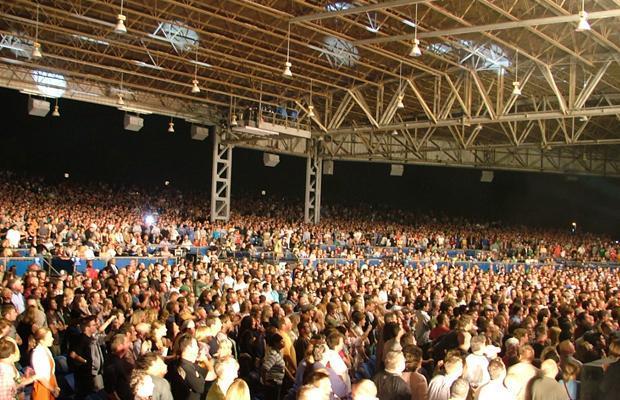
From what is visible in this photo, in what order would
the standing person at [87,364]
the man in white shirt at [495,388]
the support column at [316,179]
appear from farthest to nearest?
1. the support column at [316,179]
2. the standing person at [87,364]
3. the man in white shirt at [495,388]

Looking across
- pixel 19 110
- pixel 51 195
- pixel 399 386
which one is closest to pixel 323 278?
pixel 399 386

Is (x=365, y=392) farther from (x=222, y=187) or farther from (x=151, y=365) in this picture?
(x=222, y=187)

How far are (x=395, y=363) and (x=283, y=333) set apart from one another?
2256mm

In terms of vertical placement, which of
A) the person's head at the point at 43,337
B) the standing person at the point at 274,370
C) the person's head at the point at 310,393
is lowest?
the standing person at the point at 274,370

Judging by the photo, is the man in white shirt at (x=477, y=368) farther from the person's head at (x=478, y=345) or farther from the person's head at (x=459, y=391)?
the person's head at (x=459, y=391)

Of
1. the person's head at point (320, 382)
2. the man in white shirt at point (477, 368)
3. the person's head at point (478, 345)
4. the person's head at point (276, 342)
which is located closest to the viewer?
the person's head at point (320, 382)

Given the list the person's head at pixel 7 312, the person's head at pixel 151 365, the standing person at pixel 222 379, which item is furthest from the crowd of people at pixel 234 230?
the standing person at pixel 222 379

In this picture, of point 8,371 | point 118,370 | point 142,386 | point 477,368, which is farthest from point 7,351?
point 477,368

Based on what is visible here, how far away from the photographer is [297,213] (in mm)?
33500

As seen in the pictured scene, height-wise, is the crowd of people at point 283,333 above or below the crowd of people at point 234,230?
below

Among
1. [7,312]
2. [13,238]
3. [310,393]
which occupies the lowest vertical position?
[310,393]

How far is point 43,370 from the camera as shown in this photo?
579 centimetres

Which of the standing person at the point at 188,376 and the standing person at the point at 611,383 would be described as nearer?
the standing person at the point at 611,383

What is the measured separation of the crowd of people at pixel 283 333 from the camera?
17.9ft
